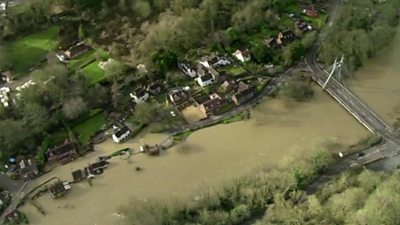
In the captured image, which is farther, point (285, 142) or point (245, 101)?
point (245, 101)

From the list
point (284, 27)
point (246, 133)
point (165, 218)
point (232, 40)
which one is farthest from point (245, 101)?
point (165, 218)

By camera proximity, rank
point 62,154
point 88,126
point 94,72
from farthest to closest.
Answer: point 94,72
point 88,126
point 62,154

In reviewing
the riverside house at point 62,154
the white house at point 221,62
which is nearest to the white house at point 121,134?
the riverside house at point 62,154

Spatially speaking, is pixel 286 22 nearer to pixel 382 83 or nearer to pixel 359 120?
pixel 382 83

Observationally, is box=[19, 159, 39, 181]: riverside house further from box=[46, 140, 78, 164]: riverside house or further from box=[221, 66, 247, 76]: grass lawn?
box=[221, 66, 247, 76]: grass lawn

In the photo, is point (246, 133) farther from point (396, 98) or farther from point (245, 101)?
point (396, 98)

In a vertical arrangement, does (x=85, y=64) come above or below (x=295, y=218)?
above

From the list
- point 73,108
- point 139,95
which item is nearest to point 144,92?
point 139,95
